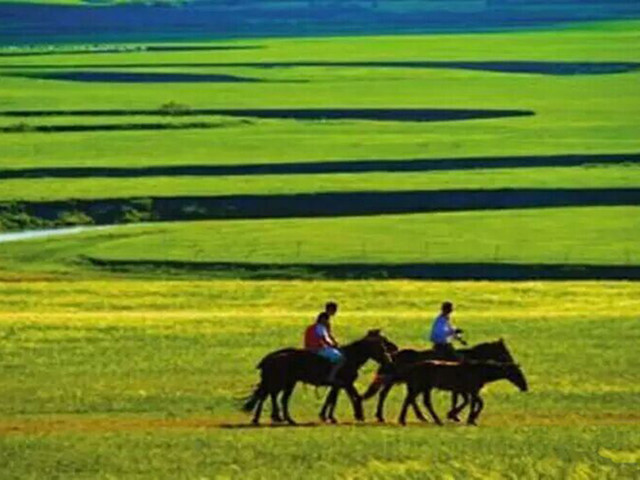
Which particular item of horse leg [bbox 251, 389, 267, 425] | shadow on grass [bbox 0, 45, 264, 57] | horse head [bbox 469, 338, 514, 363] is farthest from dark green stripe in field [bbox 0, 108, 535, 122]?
horse leg [bbox 251, 389, 267, 425]

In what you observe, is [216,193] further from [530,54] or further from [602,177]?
[530,54]

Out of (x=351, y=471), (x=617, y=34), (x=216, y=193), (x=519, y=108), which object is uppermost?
(x=617, y=34)

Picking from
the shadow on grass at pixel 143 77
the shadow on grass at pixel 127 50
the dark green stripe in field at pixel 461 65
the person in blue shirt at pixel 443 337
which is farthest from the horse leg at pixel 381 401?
the shadow on grass at pixel 127 50

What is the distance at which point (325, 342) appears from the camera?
2862cm

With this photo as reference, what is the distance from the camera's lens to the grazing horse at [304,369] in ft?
92.6

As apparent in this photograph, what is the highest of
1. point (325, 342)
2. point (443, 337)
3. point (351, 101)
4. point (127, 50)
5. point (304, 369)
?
point (127, 50)

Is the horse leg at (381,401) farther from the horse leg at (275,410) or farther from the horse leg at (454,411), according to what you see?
the horse leg at (275,410)

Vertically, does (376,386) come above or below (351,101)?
below

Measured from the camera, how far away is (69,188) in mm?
66688

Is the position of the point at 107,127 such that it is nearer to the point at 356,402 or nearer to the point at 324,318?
the point at 356,402

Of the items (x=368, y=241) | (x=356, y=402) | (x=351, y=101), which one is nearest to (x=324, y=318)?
(x=356, y=402)

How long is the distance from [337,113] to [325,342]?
225 ft

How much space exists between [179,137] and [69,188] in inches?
737

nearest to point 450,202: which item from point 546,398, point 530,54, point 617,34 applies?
point 546,398
